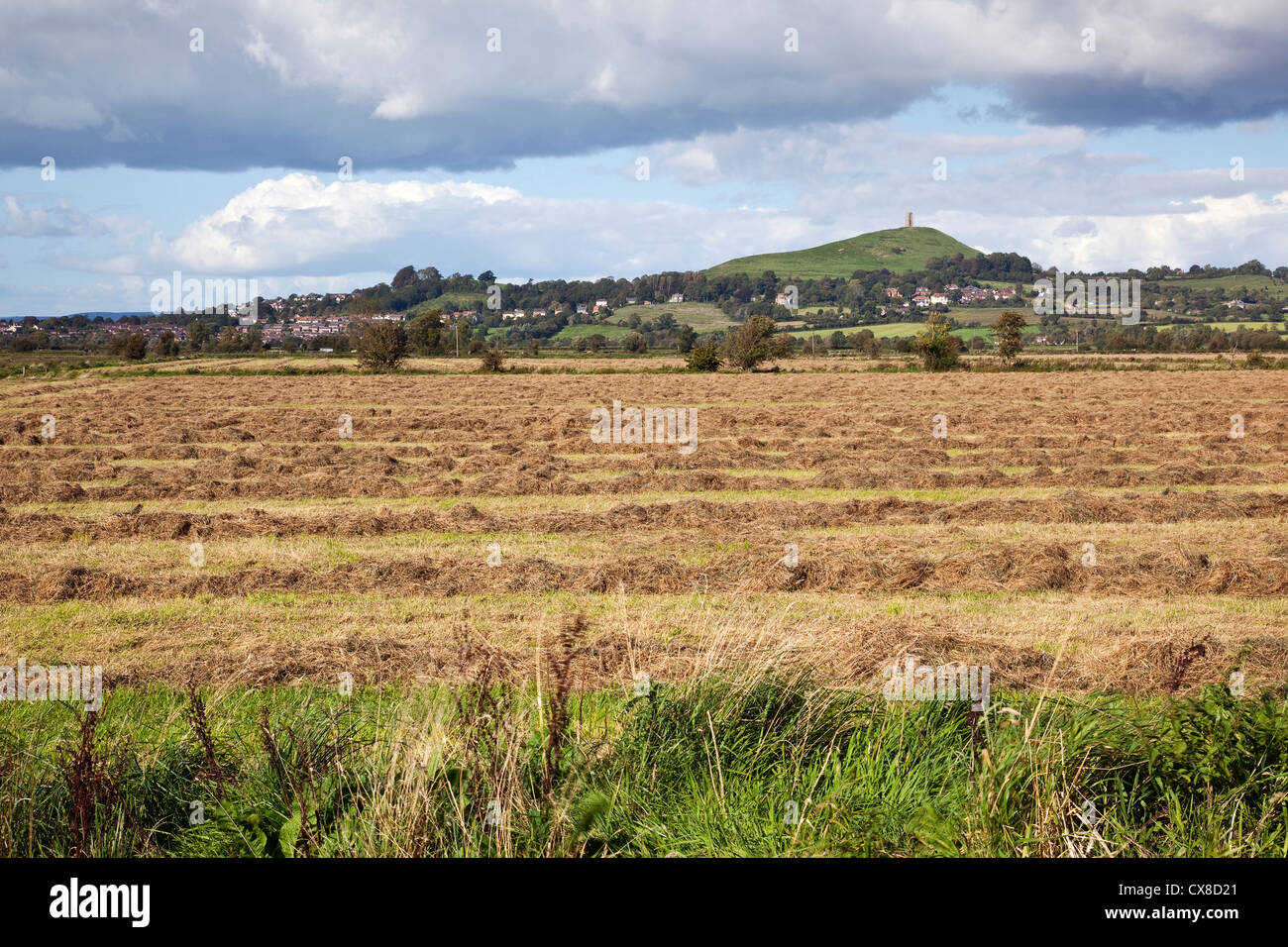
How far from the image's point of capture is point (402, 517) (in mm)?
16656

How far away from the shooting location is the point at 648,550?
579 inches

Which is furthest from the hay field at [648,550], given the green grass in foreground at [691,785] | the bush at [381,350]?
the bush at [381,350]

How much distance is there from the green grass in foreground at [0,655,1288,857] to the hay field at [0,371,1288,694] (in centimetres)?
64

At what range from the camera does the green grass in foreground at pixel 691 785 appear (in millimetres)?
4906

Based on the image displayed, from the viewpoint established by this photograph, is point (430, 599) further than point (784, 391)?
No

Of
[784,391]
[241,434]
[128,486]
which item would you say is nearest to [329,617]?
[128,486]

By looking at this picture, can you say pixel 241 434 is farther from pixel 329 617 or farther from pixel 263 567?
pixel 329 617

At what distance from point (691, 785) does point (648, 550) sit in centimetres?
919

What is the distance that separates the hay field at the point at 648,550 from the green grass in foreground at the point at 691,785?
64 cm

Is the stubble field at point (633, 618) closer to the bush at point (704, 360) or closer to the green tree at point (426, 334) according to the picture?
the bush at point (704, 360)

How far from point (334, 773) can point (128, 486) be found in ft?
56.0

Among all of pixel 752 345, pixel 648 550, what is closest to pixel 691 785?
pixel 648 550
